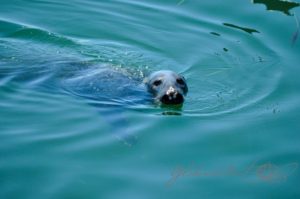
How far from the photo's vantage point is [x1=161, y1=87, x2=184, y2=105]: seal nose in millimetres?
7801

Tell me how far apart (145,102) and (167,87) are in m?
0.39

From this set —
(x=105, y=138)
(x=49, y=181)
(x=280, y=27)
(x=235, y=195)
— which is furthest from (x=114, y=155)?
(x=280, y=27)

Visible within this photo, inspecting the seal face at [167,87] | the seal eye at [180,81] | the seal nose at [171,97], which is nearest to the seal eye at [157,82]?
the seal face at [167,87]

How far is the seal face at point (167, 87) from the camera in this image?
783cm

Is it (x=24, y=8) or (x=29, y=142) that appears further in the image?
(x=24, y=8)

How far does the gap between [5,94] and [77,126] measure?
148 centimetres

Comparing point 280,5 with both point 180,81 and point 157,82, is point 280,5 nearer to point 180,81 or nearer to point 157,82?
point 180,81

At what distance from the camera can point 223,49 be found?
1034 centimetres

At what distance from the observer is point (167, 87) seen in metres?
7.95

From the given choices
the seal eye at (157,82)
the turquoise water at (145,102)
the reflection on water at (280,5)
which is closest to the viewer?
the turquoise water at (145,102)

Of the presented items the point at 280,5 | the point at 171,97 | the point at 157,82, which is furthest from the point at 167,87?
the point at 280,5

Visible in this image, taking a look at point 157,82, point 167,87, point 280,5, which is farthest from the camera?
point 280,5

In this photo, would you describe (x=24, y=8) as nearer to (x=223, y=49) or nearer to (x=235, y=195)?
(x=223, y=49)

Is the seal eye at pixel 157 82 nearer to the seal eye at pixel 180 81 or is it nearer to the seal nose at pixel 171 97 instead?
the seal eye at pixel 180 81
